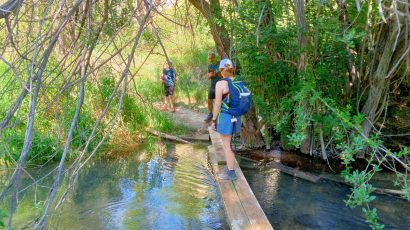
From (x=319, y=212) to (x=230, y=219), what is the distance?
87.0 inches

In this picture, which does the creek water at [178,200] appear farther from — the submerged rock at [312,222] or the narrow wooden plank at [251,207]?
the narrow wooden plank at [251,207]

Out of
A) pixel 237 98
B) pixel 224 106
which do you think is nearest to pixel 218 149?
pixel 224 106

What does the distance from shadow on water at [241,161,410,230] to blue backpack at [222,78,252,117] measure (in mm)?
1677

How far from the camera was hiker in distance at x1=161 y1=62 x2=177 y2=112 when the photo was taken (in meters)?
11.3

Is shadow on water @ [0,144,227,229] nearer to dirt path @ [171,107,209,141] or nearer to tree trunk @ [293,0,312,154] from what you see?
dirt path @ [171,107,209,141]

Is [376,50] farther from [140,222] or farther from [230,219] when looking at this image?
[140,222]

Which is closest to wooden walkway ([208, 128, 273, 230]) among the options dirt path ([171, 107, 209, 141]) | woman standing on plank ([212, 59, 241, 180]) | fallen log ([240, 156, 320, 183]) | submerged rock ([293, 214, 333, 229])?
woman standing on plank ([212, 59, 241, 180])

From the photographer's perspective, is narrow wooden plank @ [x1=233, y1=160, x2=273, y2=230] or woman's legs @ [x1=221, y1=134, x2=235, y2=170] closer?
narrow wooden plank @ [x1=233, y1=160, x2=273, y2=230]

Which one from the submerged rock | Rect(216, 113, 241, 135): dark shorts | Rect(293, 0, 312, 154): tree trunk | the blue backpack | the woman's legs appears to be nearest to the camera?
the blue backpack

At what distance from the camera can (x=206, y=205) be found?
6.39 m

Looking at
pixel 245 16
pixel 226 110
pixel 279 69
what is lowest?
pixel 226 110

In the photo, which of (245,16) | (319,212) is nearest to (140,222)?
(319,212)

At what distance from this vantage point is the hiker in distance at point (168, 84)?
444 inches

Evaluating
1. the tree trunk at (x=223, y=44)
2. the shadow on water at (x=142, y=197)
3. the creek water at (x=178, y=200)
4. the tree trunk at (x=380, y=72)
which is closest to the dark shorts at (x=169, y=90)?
the shadow on water at (x=142, y=197)
